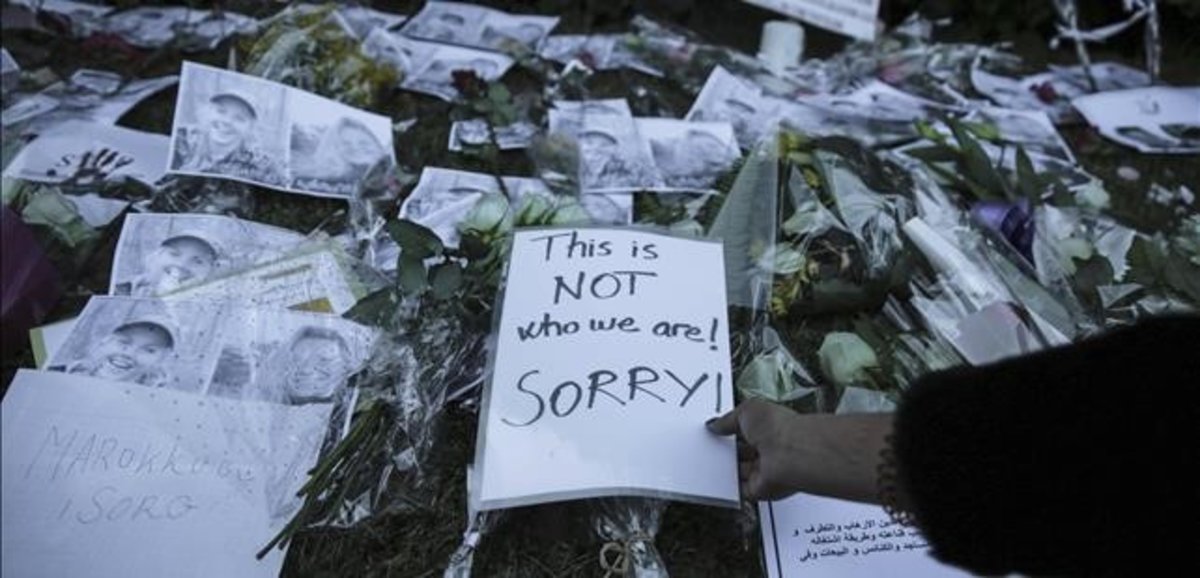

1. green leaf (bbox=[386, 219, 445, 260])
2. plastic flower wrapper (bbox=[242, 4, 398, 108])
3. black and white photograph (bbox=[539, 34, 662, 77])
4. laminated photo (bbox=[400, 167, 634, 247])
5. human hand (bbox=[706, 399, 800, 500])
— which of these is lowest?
human hand (bbox=[706, 399, 800, 500])

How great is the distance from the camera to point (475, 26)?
1.93 m

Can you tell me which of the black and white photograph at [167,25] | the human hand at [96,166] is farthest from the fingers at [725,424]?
the black and white photograph at [167,25]

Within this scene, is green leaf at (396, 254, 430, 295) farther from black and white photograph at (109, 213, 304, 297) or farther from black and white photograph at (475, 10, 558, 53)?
black and white photograph at (475, 10, 558, 53)

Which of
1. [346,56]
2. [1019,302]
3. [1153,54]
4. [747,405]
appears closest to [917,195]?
[1019,302]

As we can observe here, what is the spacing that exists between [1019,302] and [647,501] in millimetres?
556

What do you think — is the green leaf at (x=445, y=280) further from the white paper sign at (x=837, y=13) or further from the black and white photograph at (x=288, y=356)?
the white paper sign at (x=837, y=13)

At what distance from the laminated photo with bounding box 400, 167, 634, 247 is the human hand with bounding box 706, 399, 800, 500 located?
0.49 meters

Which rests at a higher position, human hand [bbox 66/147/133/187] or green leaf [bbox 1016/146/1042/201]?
green leaf [bbox 1016/146/1042/201]

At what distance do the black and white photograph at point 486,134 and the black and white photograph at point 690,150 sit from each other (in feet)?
0.65

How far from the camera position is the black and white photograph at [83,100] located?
141 centimetres

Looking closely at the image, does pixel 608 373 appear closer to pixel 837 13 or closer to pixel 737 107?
pixel 737 107

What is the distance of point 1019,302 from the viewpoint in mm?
1127

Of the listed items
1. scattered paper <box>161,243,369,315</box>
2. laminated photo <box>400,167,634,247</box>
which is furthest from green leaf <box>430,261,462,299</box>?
laminated photo <box>400,167,634,247</box>

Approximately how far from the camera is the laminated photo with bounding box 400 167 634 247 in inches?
51.5
